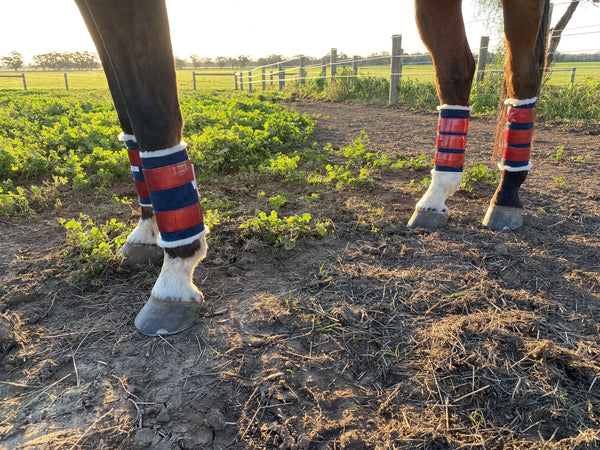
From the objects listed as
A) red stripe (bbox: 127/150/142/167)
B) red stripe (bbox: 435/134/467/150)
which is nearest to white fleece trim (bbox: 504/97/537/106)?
red stripe (bbox: 435/134/467/150)

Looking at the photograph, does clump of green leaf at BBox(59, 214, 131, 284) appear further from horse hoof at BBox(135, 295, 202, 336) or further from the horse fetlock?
the horse fetlock

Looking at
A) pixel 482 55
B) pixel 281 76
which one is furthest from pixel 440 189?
pixel 281 76

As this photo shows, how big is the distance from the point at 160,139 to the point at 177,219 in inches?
A: 11.6

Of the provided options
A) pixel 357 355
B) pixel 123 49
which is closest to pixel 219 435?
pixel 357 355

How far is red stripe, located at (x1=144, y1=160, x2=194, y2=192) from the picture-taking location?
1.48 m

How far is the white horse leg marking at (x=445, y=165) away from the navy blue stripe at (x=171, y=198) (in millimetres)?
1403

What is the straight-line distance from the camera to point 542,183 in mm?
3354

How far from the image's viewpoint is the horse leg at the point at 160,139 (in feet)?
4.28

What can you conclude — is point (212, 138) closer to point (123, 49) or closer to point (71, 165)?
point (71, 165)

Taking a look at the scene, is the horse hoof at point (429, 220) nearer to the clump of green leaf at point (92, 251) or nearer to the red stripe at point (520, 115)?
the red stripe at point (520, 115)

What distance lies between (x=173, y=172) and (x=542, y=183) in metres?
3.07

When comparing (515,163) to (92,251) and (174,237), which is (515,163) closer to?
(174,237)

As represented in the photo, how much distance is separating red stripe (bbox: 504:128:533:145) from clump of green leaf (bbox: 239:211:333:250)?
3.91 feet

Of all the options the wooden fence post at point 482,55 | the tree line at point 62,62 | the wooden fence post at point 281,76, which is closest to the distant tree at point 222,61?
the tree line at point 62,62
